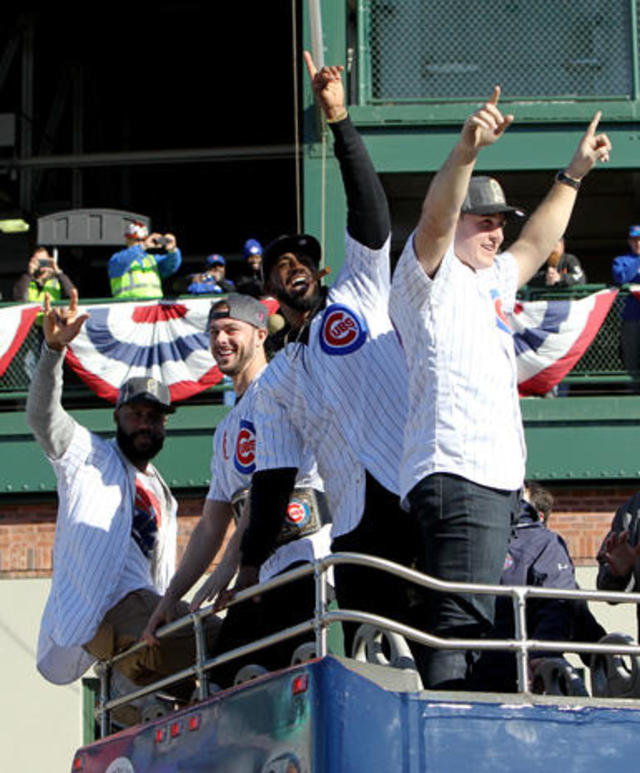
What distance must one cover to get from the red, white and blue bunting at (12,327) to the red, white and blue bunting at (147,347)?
20.2 inches

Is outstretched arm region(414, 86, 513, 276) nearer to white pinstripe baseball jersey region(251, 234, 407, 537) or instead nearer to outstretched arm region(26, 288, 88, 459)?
white pinstripe baseball jersey region(251, 234, 407, 537)

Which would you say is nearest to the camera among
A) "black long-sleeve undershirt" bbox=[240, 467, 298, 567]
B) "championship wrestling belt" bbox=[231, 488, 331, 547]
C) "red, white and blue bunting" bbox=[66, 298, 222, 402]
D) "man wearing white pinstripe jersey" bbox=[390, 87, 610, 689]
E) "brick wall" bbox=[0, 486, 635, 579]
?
"man wearing white pinstripe jersey" bbox=[390, 87, 610, 689]

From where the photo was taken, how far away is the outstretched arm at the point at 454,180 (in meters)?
5.16

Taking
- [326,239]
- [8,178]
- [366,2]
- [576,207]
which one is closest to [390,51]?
[366,2]

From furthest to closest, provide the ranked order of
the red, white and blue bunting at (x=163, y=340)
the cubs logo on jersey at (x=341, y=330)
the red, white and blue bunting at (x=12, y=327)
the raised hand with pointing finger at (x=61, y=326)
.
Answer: the red, white and blue bunting at (x=12, y=327), the red, white and blue bunting at (x=163, y=340), the raised hand with pointing finger at (x=61, y=326), the cubs logo on jersey at (x=341, y=330)

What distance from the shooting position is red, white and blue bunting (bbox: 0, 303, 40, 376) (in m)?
14.7

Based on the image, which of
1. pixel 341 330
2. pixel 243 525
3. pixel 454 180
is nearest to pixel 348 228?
pixel 341 330

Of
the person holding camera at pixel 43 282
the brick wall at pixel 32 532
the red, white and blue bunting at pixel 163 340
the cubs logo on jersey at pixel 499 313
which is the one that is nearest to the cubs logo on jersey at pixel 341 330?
the cubs logo on jersey at pixel 499 313

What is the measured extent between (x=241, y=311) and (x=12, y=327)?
7.79 meters

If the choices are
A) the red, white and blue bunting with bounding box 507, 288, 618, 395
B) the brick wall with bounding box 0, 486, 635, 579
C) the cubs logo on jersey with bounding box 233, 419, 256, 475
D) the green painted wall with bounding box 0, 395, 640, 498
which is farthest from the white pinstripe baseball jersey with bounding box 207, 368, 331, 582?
the red, white and blue bunting with bounding box 507, 288, 618, 395

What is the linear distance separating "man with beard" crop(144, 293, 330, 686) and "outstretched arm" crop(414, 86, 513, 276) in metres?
1.45

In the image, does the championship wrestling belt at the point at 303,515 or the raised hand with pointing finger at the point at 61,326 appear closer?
the championship wrestling belt at the point at 303,515

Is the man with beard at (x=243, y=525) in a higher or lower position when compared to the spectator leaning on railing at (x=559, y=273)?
lower

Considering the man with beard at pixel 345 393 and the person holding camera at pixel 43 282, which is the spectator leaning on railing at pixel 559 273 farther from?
the man with beard at pixel 345 393
